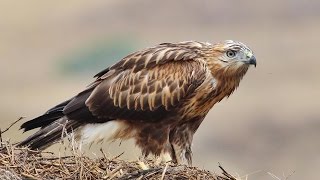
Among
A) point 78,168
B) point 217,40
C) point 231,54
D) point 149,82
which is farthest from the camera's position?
point 217,40

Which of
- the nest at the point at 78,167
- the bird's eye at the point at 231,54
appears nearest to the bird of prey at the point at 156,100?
the bird's eye at the point at 231,54

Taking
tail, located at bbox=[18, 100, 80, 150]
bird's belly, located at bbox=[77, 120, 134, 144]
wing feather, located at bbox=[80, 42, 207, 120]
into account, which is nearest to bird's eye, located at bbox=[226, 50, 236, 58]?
wing feather, located at bbox=[80, 42, 207, 120]

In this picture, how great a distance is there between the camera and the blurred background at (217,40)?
933 inches

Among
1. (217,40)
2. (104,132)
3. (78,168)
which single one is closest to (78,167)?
(78,168)

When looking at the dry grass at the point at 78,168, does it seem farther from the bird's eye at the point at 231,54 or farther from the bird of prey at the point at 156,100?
the bird's eye at the point at 231,54

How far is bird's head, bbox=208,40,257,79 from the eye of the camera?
1340 centimetres

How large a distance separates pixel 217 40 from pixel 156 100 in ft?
56.2

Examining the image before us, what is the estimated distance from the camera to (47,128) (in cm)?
1346

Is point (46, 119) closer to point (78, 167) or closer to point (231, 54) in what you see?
point (231, 54)

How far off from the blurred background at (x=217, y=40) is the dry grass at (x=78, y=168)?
3.71 m

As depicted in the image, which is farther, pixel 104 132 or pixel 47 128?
pixel 104 132

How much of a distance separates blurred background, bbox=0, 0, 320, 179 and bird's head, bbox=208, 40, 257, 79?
2003 millimetres

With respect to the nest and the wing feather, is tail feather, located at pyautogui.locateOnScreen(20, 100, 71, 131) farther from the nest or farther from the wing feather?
the nest

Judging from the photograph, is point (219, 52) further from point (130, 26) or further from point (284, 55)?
point (130, 26)
